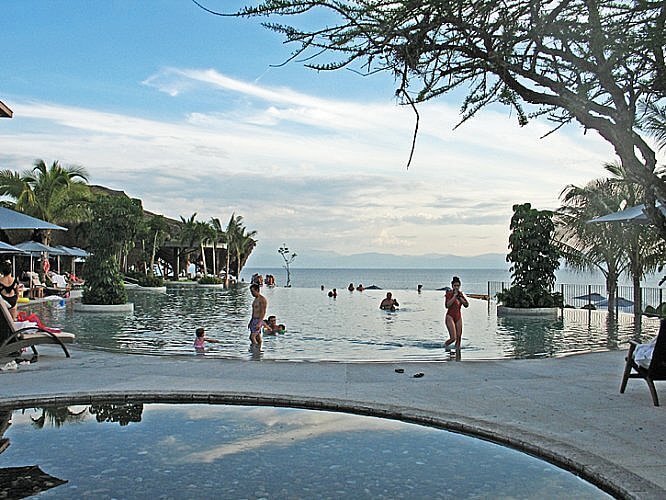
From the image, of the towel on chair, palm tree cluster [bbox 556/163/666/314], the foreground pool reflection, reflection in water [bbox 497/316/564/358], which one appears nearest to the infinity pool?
reflection in water [bbox 497/316/564/358]

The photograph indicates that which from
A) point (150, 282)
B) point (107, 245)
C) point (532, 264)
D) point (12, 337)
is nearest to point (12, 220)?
point (12, 337)

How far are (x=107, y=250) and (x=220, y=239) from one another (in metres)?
39.2

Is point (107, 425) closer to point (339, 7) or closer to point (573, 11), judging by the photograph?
point (339, 7)

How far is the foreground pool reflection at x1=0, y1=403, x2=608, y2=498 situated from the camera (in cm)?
538

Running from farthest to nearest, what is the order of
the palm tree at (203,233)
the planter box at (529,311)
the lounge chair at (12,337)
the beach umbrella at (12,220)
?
the palm tree at (203,233) < the planter box at (529,311) < the beach umbrella at (12,220) < the lounge chair at (12,337)

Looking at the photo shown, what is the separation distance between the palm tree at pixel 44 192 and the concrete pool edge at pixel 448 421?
29427 mm

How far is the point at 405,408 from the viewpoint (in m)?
7.30

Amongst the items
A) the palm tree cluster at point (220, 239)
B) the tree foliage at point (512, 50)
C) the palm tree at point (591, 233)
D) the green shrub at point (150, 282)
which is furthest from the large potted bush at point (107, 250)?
the palm tree cluster at point (220, 239)

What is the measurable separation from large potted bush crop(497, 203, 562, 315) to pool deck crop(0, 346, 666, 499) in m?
15.2

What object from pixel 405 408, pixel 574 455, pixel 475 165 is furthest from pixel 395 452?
pixel 475 165

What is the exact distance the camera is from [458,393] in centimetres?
820

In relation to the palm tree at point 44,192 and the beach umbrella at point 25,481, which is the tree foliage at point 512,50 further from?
the palm tree at point 44,192

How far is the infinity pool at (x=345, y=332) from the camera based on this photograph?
14.4 metres

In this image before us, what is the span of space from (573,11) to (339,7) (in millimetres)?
1557
